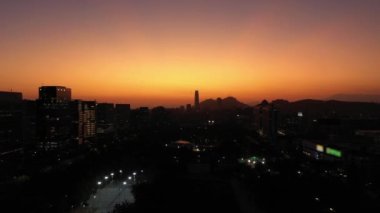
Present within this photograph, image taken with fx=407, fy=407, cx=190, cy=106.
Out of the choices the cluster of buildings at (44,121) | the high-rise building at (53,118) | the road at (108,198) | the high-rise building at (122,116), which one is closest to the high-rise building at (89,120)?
the cluster of buildings at (44,121)

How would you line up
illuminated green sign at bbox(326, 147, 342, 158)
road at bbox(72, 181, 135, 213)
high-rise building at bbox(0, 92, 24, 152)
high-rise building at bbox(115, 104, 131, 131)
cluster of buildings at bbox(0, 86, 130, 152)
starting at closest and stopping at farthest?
1. road at bbox(72, 181, 135, 213)
2. illuminated green sign at bbox(326, 147, 342, 158)
3. high-rise building at bbox(0, 92, 24, 152)
4. cluster of buildings at bbox(0, 86, 130, 152)
5. high-rise building at bbox(115, 104, 131, 131)

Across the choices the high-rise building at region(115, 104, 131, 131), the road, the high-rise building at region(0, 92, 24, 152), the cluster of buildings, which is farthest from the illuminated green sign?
the high-rise building at region(115, 104, 131, 131)

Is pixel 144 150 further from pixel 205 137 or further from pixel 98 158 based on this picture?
pixel 205 137

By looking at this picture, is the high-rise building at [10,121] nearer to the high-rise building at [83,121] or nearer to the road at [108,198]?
the high-rise building at [83,121]

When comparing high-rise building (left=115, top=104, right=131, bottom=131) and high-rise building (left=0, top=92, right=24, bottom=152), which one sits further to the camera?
high-rise building (left=115, top=104, right=131, bottom=131)

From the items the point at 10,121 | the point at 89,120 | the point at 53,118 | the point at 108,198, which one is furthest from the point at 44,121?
the point at 108,198

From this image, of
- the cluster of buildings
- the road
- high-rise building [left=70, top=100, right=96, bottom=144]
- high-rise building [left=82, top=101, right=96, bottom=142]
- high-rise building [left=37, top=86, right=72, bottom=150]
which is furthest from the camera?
high-rise building [left=82, top=101, right=96, bottom=142]

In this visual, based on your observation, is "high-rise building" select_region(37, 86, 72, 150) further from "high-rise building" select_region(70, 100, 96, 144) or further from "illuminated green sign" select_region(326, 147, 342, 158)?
"illuminated green sign" select_region(326, 147, 342, 158)

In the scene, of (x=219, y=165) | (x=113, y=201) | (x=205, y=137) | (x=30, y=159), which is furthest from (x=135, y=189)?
(x=205, y=137)
